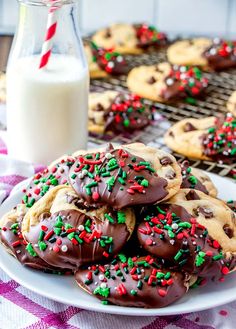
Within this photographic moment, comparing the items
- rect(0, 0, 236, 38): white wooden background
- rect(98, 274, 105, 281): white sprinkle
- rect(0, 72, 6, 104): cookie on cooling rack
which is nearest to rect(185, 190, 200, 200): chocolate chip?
rect(98, 274, 105, 281): white sprinkle

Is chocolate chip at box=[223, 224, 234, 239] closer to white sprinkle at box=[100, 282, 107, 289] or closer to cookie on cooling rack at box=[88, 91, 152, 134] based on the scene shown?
white sprinkle at box=[100, 282, 107, 289]

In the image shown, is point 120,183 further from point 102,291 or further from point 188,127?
point 188,127

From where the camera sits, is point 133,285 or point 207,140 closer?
point 133,285

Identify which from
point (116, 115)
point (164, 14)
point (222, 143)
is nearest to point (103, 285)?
point (222, 143)

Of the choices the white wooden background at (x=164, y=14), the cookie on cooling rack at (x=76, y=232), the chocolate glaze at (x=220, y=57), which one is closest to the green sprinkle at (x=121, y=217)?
the cookie on cooling rack at (x=76, y=232)

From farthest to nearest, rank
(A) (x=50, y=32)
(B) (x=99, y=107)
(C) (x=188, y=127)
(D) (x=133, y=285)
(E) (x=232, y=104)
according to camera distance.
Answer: (E) (x=232, y=104) → (B) (x=99, y=107) → (C) (x=188, y=127) → (A) (x=50, y=32) → (D) (x=133, y=285)

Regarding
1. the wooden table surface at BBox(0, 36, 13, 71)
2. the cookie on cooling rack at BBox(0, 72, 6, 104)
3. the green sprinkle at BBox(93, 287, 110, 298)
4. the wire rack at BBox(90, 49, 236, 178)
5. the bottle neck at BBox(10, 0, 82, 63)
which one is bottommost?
the wire rack at BBox(90, 49, 236, 178)

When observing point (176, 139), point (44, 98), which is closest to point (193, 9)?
point (176, 139)
